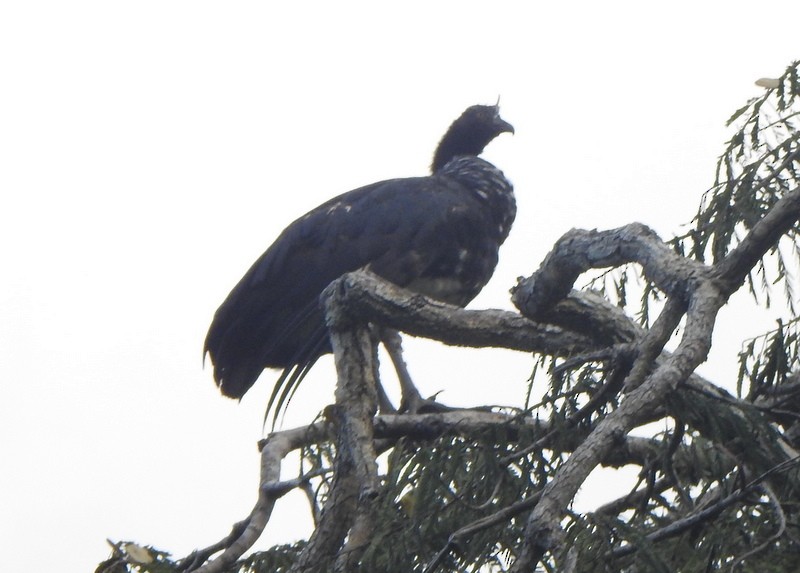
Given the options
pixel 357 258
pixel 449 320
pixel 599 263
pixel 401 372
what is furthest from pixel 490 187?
pixel 599 263

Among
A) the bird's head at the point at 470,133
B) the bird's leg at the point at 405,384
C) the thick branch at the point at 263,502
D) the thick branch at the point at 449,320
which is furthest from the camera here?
the bird's head at the point at 470,133

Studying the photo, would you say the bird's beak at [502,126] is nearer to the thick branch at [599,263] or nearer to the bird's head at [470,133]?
the bird's head at [470,133]

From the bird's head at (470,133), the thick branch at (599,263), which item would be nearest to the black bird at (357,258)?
the bird's head at (470,133)

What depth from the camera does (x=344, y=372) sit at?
3.54m

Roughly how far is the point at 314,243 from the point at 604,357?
11.5 ft

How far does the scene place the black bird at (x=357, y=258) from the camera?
5980 mm

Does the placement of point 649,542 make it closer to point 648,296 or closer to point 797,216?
point 797,216

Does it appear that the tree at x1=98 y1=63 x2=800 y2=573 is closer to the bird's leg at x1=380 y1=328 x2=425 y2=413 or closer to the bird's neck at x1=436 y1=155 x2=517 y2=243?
the bird's leg at x1=380 y1=328 x2=425 y2=413

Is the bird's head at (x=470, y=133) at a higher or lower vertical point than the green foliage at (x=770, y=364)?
higher

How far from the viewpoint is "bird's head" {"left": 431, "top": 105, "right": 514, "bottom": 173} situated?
794 centimetres

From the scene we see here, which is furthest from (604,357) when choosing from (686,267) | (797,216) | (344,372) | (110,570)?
(110,570)

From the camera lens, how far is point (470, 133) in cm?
795

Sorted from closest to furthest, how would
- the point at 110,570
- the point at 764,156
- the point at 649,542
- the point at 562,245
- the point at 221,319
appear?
the point at 649,542 < the point at 562,245 < the point at 110,570 < the point at 764,156 < the point at 221,319

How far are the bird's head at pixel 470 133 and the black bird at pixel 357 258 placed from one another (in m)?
1.19
